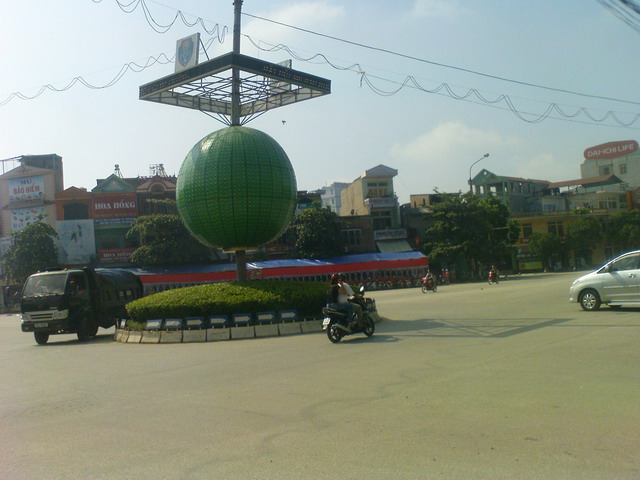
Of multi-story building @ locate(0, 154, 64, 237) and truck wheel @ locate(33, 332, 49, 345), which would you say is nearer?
truck wheel @ locate(33, 332, 49, 345)

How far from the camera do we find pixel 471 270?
52281 millimetres

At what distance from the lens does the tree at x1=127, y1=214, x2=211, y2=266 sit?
43188mm

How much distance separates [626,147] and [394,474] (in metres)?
79.9

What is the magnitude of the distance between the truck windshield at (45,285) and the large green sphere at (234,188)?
4009 millimetres

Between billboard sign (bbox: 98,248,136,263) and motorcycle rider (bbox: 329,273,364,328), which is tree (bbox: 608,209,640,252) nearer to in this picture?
billboard sign (bbox: 98,248,136,263)

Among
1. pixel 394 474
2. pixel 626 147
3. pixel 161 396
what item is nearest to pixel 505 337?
pixel 161 396

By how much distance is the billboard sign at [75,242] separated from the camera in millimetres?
45312

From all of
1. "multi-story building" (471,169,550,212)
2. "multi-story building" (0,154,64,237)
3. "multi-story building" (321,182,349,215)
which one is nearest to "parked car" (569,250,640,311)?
"multi-story building" (0,154,64,237)

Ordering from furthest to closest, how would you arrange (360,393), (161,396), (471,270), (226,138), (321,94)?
(471,270) < (321,94) < (226,138) < (161,396) < (360,393)

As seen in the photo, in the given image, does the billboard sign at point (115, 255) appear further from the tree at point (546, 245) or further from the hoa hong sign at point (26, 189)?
the tree at point (546, 245)

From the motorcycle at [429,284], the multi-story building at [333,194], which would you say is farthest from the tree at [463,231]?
the multi-story building at [333,194]

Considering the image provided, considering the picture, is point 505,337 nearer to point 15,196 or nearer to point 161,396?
point 161,396

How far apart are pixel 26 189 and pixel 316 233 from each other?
79.9 ft

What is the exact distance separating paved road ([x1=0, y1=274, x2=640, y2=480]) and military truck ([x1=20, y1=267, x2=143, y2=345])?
4.74 m
